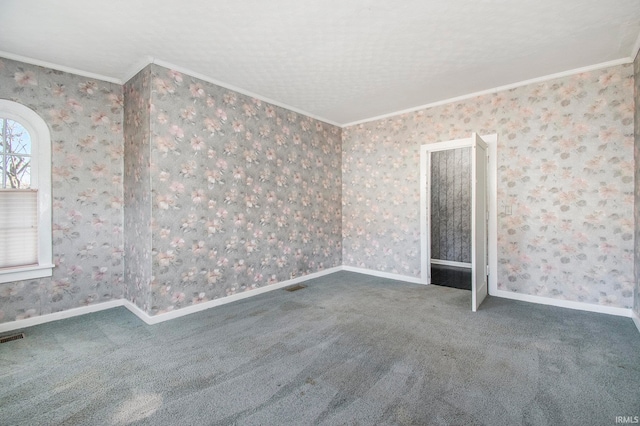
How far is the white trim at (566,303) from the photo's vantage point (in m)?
3.02

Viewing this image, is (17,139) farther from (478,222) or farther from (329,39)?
(478,222)

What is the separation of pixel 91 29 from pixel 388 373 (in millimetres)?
3551

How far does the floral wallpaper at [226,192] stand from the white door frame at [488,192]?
1579mm

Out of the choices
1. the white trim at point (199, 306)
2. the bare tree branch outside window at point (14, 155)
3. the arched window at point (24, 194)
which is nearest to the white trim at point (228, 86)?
the arched window at point (24, 194)

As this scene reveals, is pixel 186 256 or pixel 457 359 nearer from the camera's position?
pixel 457 359

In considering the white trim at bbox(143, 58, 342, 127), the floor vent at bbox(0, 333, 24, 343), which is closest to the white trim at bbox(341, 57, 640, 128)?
the white trim at bbox(143, 58, 342, 127)

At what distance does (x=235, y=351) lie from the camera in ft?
7.68

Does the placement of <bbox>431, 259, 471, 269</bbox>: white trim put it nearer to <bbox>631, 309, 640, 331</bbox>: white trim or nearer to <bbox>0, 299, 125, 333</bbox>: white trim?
<bbox>631, 309, 640, 331</bbox>: white trim

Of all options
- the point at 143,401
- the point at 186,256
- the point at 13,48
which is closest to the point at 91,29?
the point at 13,48

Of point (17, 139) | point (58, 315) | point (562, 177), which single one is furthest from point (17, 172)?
point (562, 177)

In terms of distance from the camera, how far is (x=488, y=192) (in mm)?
3742

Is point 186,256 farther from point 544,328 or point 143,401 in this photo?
point 544,328

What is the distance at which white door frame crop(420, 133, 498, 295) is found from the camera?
145 inches

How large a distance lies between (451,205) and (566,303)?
290 cm
